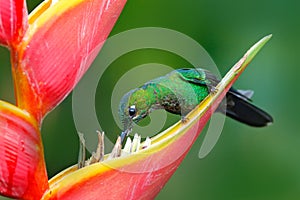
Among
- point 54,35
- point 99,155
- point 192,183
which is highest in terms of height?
point 54,35

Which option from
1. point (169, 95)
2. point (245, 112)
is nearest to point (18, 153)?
point (169, 95)

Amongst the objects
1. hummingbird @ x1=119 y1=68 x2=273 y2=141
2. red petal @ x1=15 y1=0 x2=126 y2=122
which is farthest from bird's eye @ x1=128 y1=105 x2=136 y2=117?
red petal @ x1=15 y1=0 x2=126 y2=122

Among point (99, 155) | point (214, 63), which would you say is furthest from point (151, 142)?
point (214, 63)

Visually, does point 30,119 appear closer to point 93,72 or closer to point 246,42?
point 93,72

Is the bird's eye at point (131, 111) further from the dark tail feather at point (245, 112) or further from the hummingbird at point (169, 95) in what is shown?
the dark tail feather at point (245, 112)

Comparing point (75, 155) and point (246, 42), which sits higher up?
point (246, 42)

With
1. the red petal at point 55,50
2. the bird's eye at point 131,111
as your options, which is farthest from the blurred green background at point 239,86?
the red petal at point 55,50
